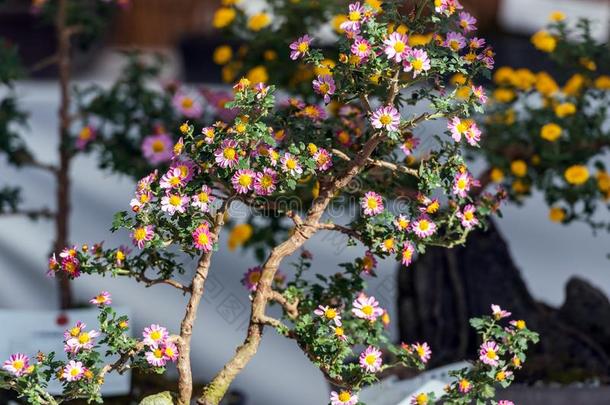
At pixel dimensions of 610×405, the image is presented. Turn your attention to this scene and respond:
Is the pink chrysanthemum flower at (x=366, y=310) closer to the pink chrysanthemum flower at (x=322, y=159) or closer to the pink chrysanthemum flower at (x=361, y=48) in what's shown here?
the pink chrysanthemum flower at (x=322, y=159)

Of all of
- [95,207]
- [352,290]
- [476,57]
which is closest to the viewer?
[476,57]

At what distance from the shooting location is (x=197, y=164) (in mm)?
1273

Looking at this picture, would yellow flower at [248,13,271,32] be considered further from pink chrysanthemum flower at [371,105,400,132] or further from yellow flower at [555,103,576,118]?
pink chrysanthemum flower at [371,105,400,132]

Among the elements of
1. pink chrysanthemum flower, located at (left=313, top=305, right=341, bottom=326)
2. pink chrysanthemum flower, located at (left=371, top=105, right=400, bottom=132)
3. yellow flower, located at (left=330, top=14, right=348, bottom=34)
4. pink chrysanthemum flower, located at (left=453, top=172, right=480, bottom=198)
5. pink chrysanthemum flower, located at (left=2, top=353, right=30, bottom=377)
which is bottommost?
pink chrysanthemum flower, located at (left=2, top=353, right=30, bottom=377)

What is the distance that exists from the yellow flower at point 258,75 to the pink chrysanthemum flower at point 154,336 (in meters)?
0.74

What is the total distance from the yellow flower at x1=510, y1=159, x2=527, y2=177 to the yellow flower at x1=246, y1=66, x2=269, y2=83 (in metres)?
0.49

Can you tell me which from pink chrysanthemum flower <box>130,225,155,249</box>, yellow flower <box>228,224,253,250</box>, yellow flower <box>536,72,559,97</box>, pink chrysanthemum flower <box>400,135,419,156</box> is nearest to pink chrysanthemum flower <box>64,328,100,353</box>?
pink chrysanthemum flower <box>130,225,155,249</box>

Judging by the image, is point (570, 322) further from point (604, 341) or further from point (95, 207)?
point (95, 207)

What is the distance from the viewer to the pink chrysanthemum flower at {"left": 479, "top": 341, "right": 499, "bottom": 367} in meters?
1.25

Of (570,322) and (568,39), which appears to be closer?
(568,39)

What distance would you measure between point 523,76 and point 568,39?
11cm

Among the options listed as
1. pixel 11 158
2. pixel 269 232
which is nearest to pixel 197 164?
pixel 269 232

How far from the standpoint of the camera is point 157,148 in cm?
182

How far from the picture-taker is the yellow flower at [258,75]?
1897 mm
